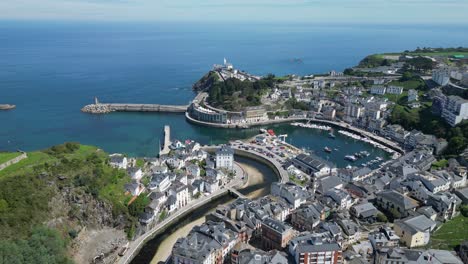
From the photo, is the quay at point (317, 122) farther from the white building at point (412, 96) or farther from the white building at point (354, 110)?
the white building at point (412, 96)

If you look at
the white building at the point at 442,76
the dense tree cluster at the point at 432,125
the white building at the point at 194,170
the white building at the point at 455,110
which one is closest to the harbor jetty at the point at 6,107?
the white building at the point at 194,170

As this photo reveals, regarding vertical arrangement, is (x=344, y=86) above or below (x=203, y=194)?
above

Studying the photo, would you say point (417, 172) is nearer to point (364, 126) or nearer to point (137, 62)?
point (364, 126)

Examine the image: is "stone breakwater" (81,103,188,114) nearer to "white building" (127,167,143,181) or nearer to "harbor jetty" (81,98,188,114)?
"harbor jetty" (81,98,188,114)

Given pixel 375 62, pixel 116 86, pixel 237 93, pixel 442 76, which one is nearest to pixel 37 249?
pixel 237 93

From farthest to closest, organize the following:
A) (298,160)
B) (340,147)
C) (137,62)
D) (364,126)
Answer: (137,62), (364,126), (340,147), (298,160)


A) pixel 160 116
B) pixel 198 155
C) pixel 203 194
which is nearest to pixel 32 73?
pixel 160 116

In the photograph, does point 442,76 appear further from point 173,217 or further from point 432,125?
point 173,217
